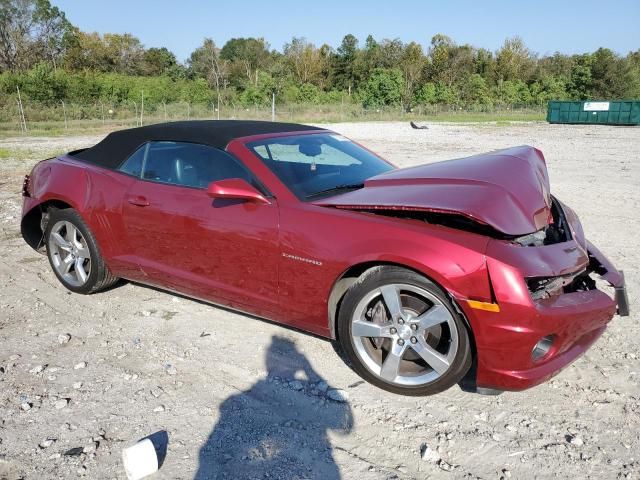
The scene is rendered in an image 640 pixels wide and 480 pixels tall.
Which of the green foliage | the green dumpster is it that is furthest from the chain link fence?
the green dumpster

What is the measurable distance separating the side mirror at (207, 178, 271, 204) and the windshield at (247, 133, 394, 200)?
0.24 m

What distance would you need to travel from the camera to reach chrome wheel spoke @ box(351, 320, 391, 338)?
9.95 feet

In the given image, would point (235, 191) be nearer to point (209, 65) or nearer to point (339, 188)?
point (339, 188)

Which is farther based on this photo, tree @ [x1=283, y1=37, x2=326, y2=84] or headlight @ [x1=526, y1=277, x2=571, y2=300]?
tree @ [x1=283, y1=37, x2=326, y2=84]

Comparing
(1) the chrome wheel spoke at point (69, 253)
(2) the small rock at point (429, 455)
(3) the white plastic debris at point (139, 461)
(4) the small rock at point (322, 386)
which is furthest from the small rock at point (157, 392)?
(1) the chrome wheel spoke at point (69, 253)

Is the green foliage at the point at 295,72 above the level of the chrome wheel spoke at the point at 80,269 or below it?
above

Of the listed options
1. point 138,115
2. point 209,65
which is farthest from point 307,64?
point 138,115

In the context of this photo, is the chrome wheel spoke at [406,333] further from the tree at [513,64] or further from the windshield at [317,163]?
the tree at [513,64]

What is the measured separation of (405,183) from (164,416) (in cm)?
194

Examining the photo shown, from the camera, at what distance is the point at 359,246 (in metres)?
3.03

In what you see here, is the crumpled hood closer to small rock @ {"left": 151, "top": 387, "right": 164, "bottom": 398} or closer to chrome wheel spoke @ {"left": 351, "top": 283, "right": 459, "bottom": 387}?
chrome wheel spoke @ {"left": 351, "top": 283, "right": 459, "bottom": 387}

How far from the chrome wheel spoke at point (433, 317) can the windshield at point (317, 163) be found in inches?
41.6

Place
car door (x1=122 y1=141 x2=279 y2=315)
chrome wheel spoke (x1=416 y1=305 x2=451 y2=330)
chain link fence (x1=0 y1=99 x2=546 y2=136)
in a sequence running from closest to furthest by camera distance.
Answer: chrome wheel spoke (x1=416 y1=305 x2=451 y2=330) < car door (x1=122 y1=141 x2=279 y2=315) < chain link fence (x1=0 y1=99 x2=546 y2=136)

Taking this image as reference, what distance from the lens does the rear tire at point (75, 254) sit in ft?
14.5
